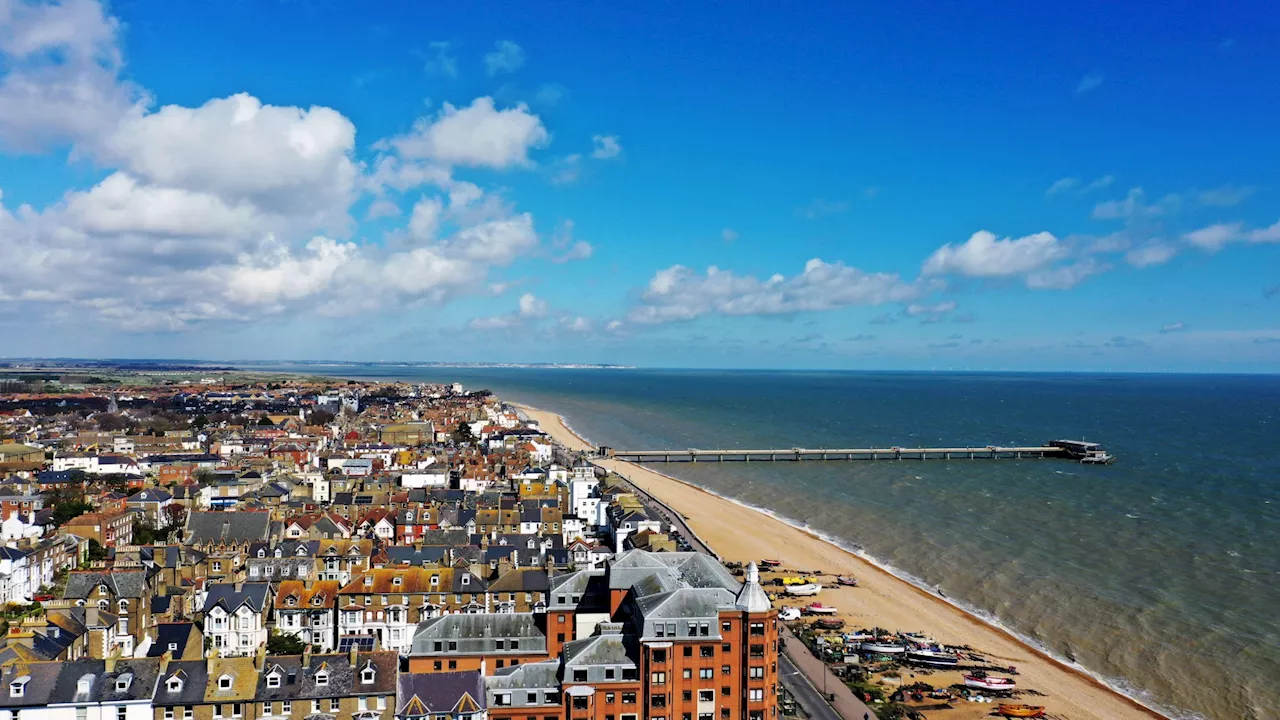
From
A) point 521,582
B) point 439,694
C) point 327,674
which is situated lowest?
point 439,694

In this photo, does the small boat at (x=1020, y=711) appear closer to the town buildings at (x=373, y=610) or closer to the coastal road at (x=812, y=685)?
the coastal road at (x=812, y=685)

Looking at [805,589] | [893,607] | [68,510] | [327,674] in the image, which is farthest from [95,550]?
[893,607]

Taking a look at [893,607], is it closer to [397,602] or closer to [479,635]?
[479,635]

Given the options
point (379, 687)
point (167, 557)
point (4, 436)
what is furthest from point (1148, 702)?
point (4, 436)

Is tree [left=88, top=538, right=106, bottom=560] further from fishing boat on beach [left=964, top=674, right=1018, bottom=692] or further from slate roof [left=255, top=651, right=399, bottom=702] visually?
fishing boat on beach [left=964, top=674, right=1018, bottom=692]

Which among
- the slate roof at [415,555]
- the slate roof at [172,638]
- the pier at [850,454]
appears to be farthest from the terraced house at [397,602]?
the pier at [850,454]

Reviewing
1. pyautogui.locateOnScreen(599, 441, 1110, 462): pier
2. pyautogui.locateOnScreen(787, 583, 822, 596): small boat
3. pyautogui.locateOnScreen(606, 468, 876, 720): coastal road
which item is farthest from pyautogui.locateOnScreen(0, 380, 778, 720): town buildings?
pyautogui.locateOnScreen(599, 441, 1110, 462): pier
